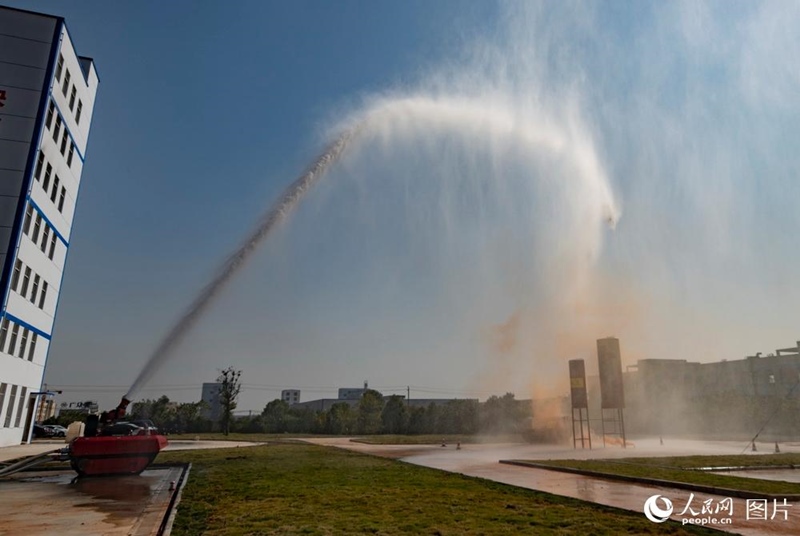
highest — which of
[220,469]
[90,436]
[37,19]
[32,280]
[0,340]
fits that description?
[37,19]

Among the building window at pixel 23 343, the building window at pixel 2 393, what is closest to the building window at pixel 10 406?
the building window at pixel 2 393

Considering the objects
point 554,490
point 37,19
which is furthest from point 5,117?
point 554,490

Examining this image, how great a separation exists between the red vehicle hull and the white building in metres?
20.2

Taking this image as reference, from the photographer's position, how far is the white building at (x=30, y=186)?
3519 centimetres

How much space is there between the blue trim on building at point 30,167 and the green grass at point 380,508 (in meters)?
23.1

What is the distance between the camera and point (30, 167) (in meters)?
35.6

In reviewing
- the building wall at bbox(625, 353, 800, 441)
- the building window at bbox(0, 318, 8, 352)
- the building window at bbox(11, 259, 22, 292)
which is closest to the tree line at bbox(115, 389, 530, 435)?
the building wall at bbox(625, 353, 800, 441)

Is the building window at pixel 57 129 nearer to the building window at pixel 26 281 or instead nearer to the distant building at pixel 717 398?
the building window at pixel 26 281

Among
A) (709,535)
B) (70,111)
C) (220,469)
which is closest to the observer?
(709,535)

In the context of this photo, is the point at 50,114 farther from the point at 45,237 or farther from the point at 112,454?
the point at 112,454

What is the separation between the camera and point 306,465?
25109 mm

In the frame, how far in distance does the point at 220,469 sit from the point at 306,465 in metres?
4.12

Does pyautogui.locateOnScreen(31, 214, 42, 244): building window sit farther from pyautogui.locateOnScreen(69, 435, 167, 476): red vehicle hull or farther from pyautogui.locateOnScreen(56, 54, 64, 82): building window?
pyautogui.locateOnScreen(69, 435, 167, 476): red vehicle hull

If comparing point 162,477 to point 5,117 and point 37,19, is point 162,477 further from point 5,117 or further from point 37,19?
point 37,19
